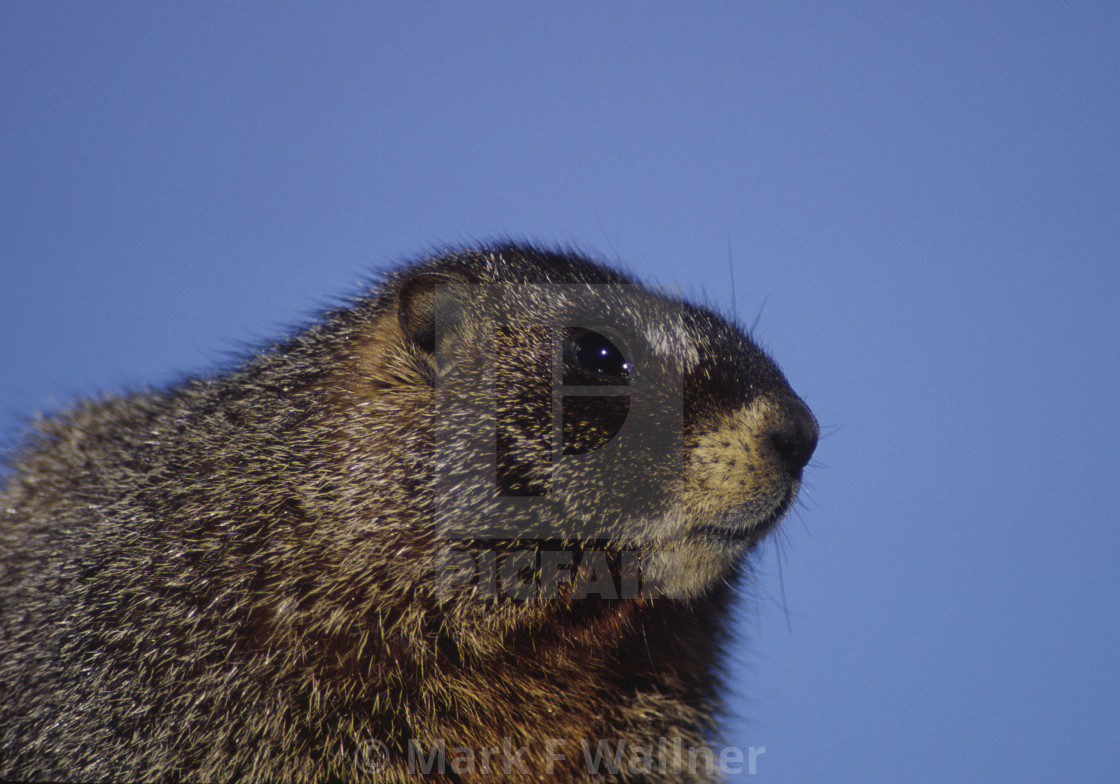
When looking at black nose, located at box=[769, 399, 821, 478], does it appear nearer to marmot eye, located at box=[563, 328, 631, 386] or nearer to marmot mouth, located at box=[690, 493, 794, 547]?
marmot mouth, located at box=[690, 493, 794, 547]

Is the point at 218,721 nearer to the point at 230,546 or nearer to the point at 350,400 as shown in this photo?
the point at 230,546

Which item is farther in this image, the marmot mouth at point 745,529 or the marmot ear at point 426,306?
the marmot ear at point 426,306

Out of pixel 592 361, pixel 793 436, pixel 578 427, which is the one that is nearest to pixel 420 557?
pixel 578 427

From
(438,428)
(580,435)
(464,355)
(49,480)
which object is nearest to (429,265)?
(464,355)

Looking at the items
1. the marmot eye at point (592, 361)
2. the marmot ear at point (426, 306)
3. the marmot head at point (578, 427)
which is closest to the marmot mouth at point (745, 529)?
the marmot head at point (578, 427)

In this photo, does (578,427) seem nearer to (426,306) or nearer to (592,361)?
(592,361)

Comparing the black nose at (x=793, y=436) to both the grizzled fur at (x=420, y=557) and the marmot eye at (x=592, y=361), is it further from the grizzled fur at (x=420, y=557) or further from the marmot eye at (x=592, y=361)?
the marmot eye at (x=592, y=361)

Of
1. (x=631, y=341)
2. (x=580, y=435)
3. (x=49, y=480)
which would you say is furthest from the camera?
(x=49, y=480)

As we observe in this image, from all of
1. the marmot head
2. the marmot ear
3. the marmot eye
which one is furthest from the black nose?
the marmot ear
